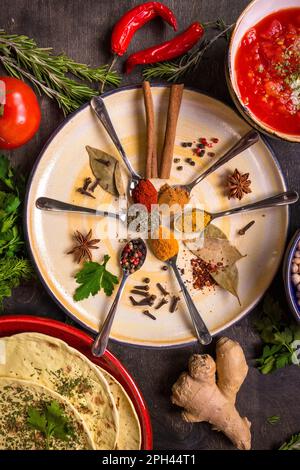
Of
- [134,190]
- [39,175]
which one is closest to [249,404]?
[134,190]

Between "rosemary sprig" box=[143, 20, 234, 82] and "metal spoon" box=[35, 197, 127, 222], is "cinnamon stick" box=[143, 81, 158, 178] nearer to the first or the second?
"rosemary sprig" box=[143, 20, 234, 82]

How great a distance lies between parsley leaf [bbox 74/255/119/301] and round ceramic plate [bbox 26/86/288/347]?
0.11 feet

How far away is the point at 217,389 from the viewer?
2.12 meters

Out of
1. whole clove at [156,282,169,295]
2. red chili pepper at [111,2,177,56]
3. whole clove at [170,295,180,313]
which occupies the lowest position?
whole clove at [170,295,180,313]

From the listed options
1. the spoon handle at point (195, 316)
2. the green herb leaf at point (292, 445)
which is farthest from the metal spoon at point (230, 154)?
the green herb leaf at point (292, 445)

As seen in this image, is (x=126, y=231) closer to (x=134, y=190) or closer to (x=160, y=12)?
(x=134, y=190)

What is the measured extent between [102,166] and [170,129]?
30 centimetres

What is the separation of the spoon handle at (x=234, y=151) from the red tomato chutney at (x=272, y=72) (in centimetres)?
16

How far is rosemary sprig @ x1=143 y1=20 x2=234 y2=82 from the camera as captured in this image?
2.04 meters

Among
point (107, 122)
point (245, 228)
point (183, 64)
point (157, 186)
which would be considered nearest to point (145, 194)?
point (157, 186)

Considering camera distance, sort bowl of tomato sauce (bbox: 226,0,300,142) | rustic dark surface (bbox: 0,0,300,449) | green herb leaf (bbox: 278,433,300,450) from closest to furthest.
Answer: bowl of tomato sauce (bbox: 226,0,300,142)
rustic dark surface (bbox: 0,0,300,449)
green herb leaf (bbox: 278,433,300,450)

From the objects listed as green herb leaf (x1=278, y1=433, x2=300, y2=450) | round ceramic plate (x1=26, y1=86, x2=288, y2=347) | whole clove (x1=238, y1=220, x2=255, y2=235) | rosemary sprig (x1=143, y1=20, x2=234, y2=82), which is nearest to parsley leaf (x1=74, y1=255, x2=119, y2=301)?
round ceramic plate (x1=26, y1=86, x2=288, y2=347)

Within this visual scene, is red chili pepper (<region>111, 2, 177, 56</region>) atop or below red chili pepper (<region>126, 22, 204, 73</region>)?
atop

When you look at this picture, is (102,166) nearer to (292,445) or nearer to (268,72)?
(268,72)
